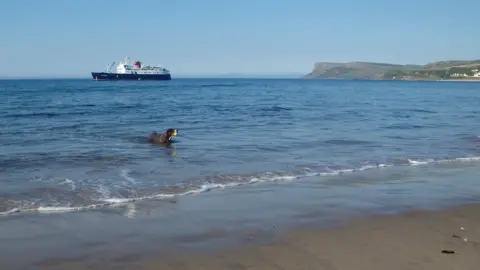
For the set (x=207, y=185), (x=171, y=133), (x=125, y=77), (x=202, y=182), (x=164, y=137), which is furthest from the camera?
(x=125, y=77)

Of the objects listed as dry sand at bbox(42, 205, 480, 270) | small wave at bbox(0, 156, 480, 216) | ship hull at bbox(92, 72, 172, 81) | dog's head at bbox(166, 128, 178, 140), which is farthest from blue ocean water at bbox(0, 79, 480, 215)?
ship hull at bbox(92, 72, 172, 81)

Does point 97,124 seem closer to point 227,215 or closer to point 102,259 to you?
point 227,215

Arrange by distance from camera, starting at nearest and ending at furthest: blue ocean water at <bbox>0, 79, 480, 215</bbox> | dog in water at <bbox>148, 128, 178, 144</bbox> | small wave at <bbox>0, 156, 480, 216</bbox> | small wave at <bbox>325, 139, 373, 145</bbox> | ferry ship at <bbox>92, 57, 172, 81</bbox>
Answer: small wave at <bbox>0, 156, 480, 216</bbox> < blue ocean water at <bbox>0, 79, 480, 215</bbox> < dog in water at <bbox>148, 128, 178, 144</bbox> < small wave at <bbox>325, 139, 373, 145</bbox> < ferry ship at <bbox>92, 57, 172, 81</bbox>

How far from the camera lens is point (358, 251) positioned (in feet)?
22.2

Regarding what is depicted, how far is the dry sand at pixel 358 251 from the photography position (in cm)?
622

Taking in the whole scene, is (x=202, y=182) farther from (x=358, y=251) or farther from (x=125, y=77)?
(x=125, y=77)

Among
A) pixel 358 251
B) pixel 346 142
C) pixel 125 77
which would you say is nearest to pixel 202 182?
pixel 358 251

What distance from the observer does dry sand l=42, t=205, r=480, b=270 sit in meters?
6.22

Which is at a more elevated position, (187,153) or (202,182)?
(202,182)

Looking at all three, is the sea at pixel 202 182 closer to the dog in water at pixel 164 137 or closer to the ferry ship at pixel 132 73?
the dog in water at pixel 164 137

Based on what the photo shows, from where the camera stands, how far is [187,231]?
7.57 meters

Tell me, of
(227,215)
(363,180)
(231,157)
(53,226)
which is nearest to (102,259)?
(53,226)

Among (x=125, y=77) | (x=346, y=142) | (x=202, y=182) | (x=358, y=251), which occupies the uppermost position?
(x=125, y=77)

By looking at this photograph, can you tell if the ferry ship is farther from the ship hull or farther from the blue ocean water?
the blue ocean water
